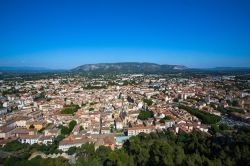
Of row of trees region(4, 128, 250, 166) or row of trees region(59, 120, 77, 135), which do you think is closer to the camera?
row of trees region(4, 128, 250, 166)

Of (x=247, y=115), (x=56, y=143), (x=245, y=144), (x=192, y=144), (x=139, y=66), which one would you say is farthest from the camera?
(x=139, y=66)

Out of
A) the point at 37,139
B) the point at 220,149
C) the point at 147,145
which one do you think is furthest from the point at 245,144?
the point at 37,139

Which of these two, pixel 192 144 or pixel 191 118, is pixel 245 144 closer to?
pixel 192 144

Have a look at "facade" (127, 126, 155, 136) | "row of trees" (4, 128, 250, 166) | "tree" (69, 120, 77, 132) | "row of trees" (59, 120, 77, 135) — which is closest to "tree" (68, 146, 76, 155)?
"row of trees" (4, 128, 250, 166)

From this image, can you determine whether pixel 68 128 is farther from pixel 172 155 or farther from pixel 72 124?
pixel 172 155

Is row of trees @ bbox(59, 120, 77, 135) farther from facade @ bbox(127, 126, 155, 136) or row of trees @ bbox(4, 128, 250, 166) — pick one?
row of trees @ bbox(4, 128, 250, 166)

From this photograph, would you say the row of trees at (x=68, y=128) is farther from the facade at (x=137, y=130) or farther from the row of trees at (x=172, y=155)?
the row of trees at (x=172, y=155)

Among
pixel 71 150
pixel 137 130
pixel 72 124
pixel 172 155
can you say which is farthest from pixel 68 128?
pixel 172 155

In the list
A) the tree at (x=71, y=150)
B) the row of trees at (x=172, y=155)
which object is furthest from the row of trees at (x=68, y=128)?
the row of trees at (x=172, y=155)

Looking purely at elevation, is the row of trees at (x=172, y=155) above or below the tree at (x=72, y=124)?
above

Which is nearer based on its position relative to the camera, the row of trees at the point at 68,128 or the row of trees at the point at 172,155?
the row of trees at the point at 172,155

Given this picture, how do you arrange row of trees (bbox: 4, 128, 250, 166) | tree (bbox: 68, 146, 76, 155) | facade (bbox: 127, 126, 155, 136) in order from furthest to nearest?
1. facade (bbox: 127, 126, 155, 136)
2. tree (bbox: 68, 146, 76, 155)
3. row of trees (bbox: 4, 128, 250, 166)
